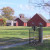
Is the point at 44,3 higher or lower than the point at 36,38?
higher

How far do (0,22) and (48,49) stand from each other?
241ft

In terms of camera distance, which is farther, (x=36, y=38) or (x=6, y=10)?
(x=6, y=10)

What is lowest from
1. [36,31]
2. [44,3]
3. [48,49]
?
[48,49]

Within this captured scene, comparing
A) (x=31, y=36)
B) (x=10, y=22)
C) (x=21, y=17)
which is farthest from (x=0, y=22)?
(x=31, y=36)

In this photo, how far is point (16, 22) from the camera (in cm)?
9450

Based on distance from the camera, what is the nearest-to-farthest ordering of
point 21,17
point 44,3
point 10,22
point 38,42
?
point 44,3
point 38,42
point 10,22
point 21,17

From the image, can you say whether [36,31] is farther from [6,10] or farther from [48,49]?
[6,10]

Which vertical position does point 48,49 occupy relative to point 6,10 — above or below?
below

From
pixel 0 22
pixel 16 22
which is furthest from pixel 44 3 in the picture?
pixel 16 22

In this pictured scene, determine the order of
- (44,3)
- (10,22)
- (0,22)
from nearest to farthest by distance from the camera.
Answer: (44,3), (0,22), (10,22)

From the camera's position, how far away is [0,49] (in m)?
11.2

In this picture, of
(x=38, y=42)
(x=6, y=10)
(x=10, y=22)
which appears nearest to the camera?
(x=38, y=42)

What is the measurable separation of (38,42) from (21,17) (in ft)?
281

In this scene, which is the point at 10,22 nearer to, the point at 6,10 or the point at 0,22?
the point at 0,22
